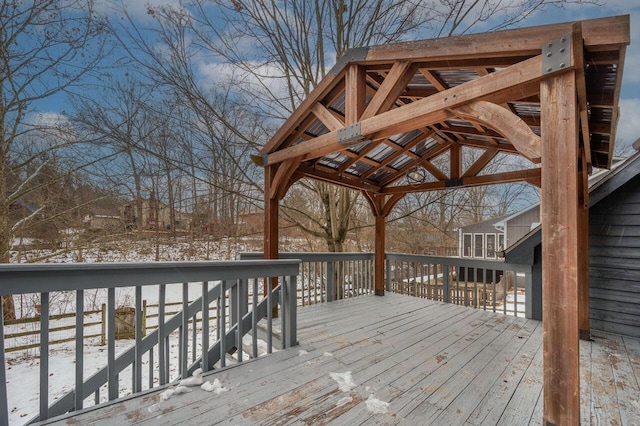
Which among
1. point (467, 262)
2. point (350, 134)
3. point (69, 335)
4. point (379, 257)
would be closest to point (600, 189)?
point (467, 262)

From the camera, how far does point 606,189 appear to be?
3.79m

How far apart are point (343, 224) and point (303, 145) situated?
4822 millimetres

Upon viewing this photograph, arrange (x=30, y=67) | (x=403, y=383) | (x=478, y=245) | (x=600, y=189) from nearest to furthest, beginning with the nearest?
(x=403, y=383)
(x=600, y=189)
(x=30, y=67)
(x=478, y=245)

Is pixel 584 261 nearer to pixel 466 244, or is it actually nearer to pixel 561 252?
pixel 561 252

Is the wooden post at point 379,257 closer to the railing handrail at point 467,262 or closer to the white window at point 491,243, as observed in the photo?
the railing handrail at point 467,262

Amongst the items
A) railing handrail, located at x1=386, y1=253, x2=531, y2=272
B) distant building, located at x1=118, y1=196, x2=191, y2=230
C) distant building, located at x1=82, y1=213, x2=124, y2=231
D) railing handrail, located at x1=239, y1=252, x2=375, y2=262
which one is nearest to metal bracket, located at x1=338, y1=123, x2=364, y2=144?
railing handrail, located at x1=239, y1=252, x2=375, y2=262

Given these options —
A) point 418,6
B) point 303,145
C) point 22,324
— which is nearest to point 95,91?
point 22,324

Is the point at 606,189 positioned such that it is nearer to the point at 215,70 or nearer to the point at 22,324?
the point at 215,70

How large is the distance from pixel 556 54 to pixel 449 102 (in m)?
0.70

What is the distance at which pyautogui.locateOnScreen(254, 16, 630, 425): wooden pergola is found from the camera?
1.75 metres

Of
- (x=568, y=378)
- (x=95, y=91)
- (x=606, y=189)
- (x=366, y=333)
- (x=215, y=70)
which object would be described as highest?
(x=215, y=70)

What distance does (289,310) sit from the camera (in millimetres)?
3285

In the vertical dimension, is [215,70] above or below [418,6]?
below

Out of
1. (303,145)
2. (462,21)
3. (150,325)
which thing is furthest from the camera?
(150,325)
